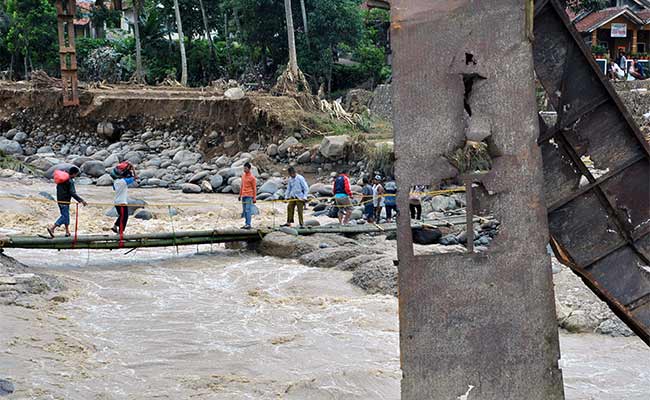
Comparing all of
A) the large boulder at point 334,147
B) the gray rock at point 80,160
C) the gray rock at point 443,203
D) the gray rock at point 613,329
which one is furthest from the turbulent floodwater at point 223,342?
the gray rock at point 80,160

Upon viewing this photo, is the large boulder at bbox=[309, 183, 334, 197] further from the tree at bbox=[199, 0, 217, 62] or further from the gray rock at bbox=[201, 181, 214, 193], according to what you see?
the tree at bbox=[199, 0, 217, 62]

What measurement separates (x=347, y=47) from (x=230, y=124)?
895 cm

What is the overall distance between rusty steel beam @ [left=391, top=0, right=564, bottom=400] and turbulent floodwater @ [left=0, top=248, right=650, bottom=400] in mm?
3614

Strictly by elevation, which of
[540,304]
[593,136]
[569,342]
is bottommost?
[569,342]

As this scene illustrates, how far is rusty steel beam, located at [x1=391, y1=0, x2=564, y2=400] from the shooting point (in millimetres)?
4863

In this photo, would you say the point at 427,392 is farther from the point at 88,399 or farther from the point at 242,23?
the point at 242,23

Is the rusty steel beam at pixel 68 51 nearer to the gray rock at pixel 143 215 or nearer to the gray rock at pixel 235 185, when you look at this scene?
the gray rock at pixel 235 185

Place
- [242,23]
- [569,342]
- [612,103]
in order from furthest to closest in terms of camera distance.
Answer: [242,23]
[569,342]
[612,103]

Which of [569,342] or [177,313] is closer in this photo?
[569,342]

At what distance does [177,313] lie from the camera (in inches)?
485

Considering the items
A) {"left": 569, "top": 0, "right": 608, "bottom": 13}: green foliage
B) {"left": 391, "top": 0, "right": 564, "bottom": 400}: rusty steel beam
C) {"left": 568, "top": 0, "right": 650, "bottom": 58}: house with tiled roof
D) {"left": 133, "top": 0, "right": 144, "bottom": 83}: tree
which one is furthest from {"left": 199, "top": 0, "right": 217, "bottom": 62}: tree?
{"left": 391, "top": 0, "right": 564, "bottom": 400}: rusty steel beam

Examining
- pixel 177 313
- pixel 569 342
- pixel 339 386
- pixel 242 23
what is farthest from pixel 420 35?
pixel 242 23

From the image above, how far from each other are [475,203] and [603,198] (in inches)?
68.9

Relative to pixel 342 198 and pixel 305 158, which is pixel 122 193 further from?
pixel 305 158
